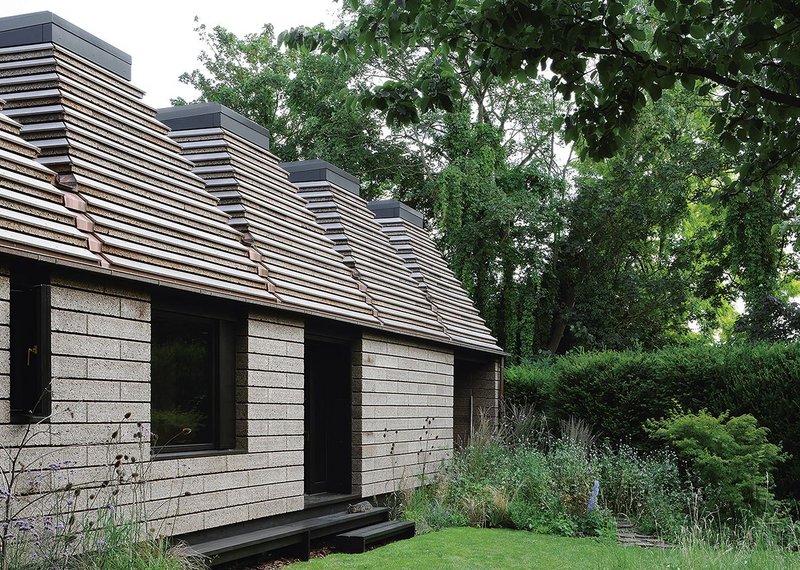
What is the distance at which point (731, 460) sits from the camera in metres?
11.5

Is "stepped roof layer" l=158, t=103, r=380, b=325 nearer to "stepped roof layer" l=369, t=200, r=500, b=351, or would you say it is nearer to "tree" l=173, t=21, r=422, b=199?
"stepped roof layer" l=369, t=200, r=500, b=351

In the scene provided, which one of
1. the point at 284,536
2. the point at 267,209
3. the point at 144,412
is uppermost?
the point at 267,209

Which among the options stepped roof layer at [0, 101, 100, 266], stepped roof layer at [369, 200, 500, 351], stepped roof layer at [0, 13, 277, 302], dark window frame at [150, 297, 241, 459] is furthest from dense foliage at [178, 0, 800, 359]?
stepped roof layer at [0, 101, 100, 266]

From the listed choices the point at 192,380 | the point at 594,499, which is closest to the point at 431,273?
the point at 594,499

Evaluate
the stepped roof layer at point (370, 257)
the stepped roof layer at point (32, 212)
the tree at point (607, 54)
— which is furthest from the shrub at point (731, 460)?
the stepped roof layer at point (32, 212)

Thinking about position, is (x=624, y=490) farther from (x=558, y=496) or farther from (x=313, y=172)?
(x=313, y=172)

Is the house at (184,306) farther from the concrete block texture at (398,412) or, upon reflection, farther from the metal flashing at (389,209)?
the metal flashing at (389,209)

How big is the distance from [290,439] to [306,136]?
58.8ft

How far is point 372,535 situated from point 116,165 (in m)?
4.92

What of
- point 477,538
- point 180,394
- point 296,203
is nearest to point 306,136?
point 296,203

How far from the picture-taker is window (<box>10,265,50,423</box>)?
6176 mm

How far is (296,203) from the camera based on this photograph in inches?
464

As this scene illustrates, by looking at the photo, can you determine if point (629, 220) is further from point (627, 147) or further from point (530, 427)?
point (530, 427)

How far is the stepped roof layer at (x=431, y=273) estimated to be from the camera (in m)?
16.0
